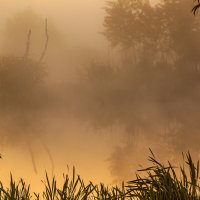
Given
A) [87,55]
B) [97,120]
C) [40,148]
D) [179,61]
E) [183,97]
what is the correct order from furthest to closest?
[87,55] → [179,61] → [183,97] → [97,120] → [40,148]

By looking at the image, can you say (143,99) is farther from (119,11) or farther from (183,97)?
(119,11)

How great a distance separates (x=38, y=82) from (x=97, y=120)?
10342mm

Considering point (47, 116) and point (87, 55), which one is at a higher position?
point (87, 55)

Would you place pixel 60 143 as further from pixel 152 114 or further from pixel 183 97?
pixel 183 97

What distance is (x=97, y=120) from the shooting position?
2922cm

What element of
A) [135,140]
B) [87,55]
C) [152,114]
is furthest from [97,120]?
[87,55]

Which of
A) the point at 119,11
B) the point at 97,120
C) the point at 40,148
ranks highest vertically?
the point at 119,11

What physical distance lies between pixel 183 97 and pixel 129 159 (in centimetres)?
2272

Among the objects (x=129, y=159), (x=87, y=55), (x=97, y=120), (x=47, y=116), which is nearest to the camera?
(x=129, y=159)

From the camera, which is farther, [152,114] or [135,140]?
[152,114]

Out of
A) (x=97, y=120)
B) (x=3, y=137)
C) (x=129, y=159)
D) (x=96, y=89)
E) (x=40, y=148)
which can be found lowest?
(x=129, y=159)

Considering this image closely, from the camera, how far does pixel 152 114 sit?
29594 mm

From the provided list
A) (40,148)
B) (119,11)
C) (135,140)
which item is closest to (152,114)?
(135,140)

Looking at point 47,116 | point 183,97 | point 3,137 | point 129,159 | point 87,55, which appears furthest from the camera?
point 87,55
